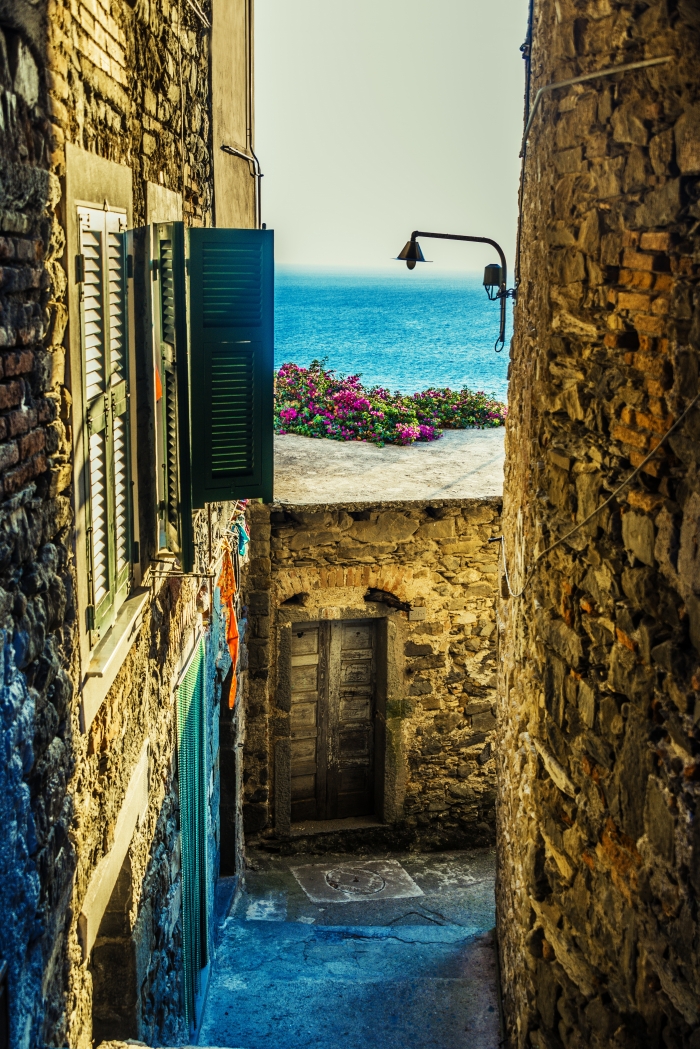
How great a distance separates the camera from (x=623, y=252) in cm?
337

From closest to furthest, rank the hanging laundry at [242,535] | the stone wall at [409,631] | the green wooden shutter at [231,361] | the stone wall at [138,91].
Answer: the stone wall at [138,91], the green wooden shutter at [231,361], the hanging laundry at [242,535], the stone wall at [409,631]

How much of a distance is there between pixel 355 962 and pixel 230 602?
8.71ft

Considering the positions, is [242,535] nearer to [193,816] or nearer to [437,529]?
[437,529]

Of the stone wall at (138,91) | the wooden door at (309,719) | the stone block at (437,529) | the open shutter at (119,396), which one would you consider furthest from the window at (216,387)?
the wooden door at (309,719)

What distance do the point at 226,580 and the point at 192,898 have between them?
224cm

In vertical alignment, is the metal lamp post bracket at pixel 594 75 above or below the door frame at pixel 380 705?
above

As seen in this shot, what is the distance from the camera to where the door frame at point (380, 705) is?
8.80 meters

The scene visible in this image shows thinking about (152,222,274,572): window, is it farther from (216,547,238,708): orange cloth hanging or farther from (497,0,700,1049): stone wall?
(216,547,238,708): orange cloth hanging

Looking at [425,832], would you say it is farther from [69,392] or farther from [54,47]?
[54,47]

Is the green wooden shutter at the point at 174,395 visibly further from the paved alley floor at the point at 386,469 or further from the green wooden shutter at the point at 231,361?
the paved alley floor at the point at 386,469

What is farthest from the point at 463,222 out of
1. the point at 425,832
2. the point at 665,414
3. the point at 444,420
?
the point at 665,414

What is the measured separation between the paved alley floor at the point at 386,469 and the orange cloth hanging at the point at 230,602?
39.3 inches

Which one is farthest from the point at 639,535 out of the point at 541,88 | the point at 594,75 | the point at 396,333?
the point at 396,333

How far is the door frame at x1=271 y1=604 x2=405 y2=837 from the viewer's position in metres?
8.80
